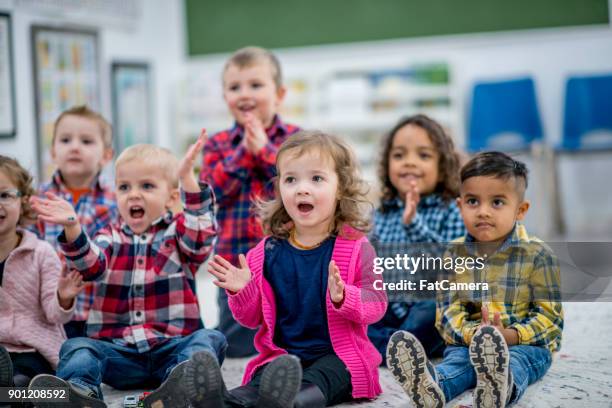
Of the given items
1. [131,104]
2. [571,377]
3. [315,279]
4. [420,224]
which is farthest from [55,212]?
[131,104]

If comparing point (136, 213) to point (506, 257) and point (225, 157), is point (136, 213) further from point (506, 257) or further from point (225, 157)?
point (506, 257)

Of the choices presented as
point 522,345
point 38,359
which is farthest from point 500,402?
point 38,359

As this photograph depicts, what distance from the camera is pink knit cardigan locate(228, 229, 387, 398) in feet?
6.04

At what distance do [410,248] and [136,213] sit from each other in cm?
80

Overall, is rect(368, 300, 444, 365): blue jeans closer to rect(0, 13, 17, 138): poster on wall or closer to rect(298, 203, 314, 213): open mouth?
rect(298, 203, 314, 213): open mouth

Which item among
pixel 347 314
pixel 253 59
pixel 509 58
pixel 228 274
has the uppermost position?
pixel 509 58

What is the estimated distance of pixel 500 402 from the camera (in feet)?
5.46

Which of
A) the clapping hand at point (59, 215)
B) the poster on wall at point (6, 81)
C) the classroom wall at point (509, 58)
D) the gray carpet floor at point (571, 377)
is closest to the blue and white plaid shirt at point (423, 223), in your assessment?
the gray carpet floor at point (571, 377)

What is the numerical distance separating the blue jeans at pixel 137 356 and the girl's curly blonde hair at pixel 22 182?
429 mm

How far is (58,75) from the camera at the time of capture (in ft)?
15.9

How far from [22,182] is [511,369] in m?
1.47

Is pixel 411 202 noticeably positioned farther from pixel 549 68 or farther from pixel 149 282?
pixel 549 68

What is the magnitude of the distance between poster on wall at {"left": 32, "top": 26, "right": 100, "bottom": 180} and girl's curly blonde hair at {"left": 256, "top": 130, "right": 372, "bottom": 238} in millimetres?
3047

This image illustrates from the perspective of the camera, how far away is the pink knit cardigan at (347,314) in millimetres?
1841
